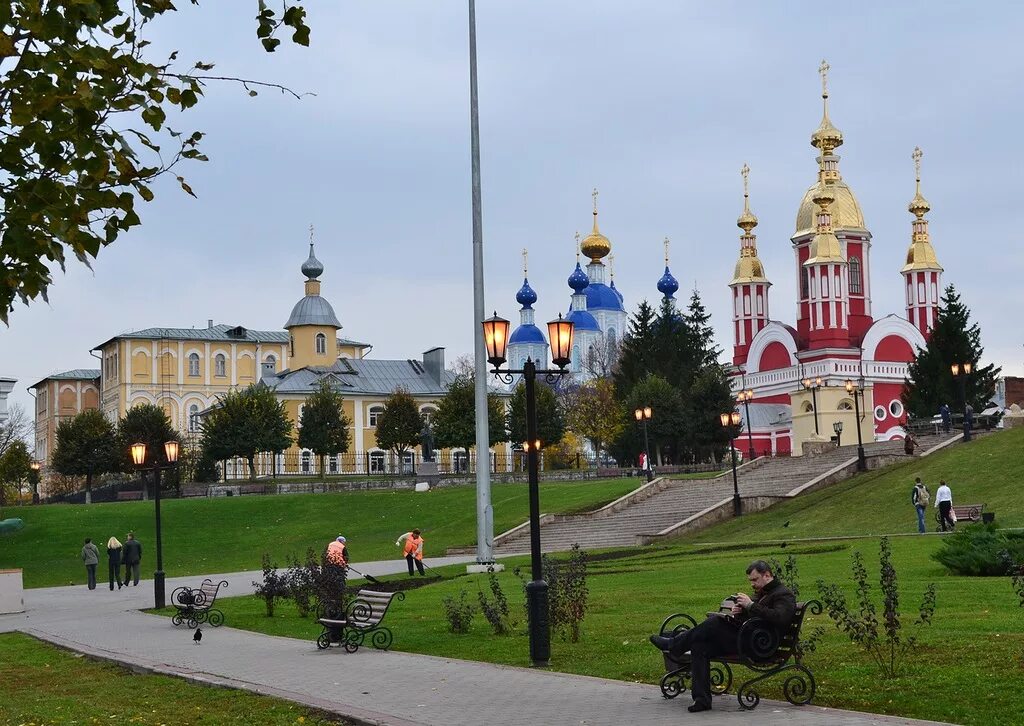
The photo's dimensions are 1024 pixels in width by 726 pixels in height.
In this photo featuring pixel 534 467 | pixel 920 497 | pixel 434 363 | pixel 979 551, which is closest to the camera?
pixel 534 467

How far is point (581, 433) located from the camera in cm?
8212

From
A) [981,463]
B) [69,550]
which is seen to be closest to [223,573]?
[69,550]

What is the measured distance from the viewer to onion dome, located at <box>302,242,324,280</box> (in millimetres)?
109438

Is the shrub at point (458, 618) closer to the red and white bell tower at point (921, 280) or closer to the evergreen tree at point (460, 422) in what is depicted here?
the evergreen tree at point (460, 422)

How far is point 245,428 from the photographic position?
2734 inches

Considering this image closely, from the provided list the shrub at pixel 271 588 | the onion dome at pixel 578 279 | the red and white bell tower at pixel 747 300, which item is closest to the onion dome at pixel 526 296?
the onion dome at pixel 578 279

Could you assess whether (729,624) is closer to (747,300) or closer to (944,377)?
(944,377)

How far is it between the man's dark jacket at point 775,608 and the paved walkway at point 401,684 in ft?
2.22

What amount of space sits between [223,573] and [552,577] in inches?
→ 919

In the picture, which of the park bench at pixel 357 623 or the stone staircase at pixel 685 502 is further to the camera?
the stone staircase at pixel 685 502

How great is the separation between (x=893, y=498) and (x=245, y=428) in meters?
40.0

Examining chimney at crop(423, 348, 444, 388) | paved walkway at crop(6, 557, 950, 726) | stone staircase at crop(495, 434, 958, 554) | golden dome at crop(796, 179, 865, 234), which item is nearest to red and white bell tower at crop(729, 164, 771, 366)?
golden dome at crop(796, 179, 865, 234)

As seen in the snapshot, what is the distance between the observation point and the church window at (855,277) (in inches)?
3327

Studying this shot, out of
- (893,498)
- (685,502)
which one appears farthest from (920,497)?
(685,502)
